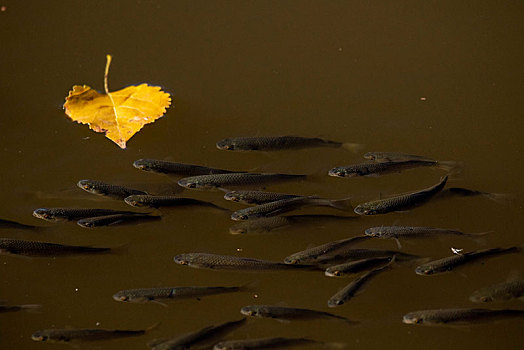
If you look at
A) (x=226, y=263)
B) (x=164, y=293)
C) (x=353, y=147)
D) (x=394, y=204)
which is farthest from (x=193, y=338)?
(x=353, y=147)

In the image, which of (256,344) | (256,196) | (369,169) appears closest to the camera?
(256,344)

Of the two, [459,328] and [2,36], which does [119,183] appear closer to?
[2,36]

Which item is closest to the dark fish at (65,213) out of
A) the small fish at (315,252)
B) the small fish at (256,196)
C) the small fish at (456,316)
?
the small fish at (256,196)

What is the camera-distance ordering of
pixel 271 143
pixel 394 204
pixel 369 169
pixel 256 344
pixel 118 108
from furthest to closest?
pixel 118 108
pixel 271 143
pixel 369 169
pixel 394 204
pixel 256 344

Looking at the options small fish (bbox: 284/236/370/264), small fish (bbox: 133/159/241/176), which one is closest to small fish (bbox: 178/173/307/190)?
small fish (bbox: 133/159/241/176)

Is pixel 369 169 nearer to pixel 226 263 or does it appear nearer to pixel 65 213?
pixel 226 263

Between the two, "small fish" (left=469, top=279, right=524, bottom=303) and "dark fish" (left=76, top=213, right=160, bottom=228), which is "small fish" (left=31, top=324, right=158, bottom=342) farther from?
"small fish" (left=469, top=279, right=524, bottom=303)

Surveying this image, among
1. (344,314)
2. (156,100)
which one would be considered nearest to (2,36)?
(156,100)
